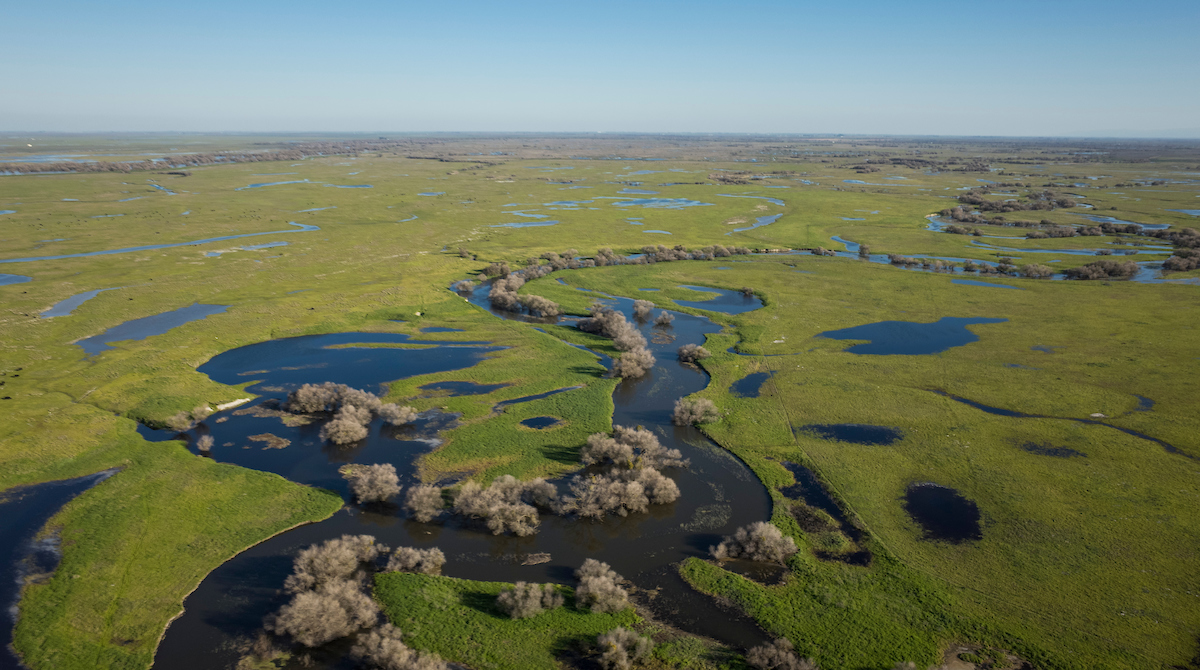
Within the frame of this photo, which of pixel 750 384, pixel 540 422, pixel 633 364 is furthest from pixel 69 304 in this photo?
pixel 750 384

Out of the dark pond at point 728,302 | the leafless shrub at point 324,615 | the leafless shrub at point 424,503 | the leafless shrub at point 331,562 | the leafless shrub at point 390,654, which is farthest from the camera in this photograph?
the dark pond at point 728,302

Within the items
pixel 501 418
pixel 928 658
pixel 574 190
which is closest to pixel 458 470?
pixel 501 418

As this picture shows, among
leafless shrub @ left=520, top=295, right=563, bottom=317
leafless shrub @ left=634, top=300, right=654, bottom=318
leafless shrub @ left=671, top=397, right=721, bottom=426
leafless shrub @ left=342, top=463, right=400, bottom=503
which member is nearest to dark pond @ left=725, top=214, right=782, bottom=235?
leafless shrub @ left=634, top=300, right=654, bottom=318

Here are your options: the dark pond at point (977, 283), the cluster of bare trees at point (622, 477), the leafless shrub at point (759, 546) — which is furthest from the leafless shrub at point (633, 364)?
the dark pond at point (977, 283)

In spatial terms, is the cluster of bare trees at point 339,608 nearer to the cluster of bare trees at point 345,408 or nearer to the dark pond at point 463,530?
the dark pond at point 463,530

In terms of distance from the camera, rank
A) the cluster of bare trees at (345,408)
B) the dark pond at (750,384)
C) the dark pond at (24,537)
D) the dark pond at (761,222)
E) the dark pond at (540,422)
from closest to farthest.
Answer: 1. the dark pond at (24,537)
2. the cluster of bare trees at (345,408)
3. the dark pond at (540,422)
4. the dark pond at (750,384)
5. the dark pond at (761,222)
